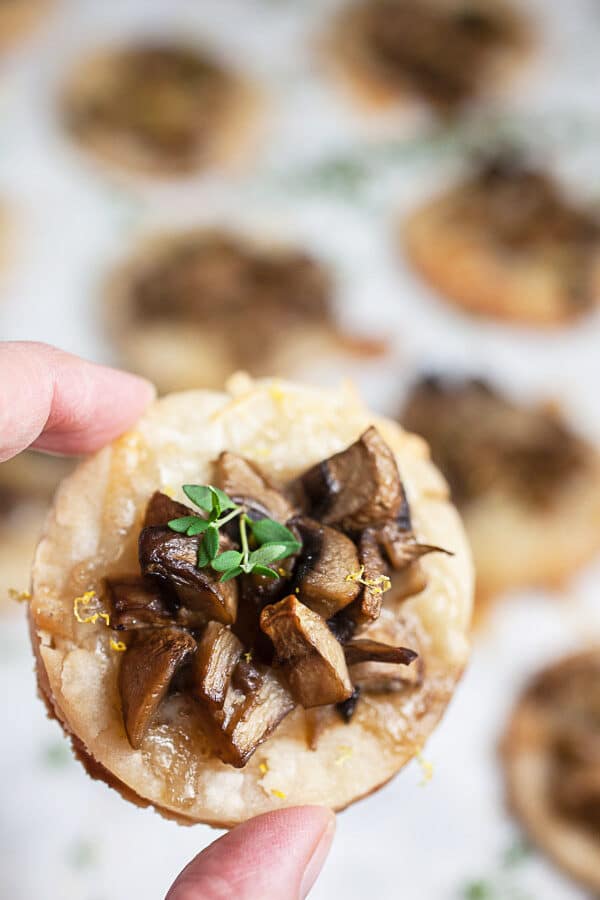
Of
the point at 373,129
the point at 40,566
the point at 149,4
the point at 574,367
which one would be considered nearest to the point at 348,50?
the point at 373,129

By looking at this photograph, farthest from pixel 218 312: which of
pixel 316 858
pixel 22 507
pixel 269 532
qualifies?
pixel 316 858

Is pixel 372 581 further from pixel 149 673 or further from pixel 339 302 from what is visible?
pixel 339 302

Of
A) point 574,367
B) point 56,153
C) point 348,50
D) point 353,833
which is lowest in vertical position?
point 353,833

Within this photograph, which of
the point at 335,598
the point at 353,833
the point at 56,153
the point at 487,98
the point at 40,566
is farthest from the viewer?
the point at 487,98

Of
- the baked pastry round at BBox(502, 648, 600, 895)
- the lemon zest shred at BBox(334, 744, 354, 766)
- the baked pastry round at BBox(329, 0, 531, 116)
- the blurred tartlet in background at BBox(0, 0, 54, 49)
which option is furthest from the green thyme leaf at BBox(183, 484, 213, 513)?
the blurred tartlet in background at BBox(0, 0, 54, 49)

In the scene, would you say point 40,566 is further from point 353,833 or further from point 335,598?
point 353,833

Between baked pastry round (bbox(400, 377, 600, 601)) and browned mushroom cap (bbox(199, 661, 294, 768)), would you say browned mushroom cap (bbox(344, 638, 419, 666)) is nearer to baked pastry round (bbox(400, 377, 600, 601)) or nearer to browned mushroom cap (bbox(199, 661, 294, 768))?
browned mushroom cap (bbox(199, 661, 294, 768))

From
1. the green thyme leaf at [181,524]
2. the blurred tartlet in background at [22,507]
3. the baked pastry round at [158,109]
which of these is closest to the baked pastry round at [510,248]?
the baked pastry round at [158,109]
